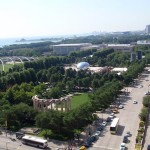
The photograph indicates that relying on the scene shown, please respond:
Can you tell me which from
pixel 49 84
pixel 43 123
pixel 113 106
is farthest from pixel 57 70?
pixel 43 123

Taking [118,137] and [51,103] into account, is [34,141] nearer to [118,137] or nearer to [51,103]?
[118,137]

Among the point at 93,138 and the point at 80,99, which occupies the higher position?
the point at 93,138

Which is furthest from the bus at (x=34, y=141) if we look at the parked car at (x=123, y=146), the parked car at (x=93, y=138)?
the parked car at (x=123, y=146)

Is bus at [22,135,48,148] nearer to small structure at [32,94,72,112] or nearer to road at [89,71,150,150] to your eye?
road at [89,71,150,150]

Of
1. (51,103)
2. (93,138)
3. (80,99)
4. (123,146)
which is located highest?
(51,103)

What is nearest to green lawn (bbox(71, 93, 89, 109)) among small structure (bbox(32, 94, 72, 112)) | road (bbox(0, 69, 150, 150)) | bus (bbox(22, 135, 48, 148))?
small structure (bbox(32, 94, 72, 112))

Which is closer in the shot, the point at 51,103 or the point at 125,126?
the point at 125,126

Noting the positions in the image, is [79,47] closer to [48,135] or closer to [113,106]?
[113,106]

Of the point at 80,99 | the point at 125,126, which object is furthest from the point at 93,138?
the point at 80,99
